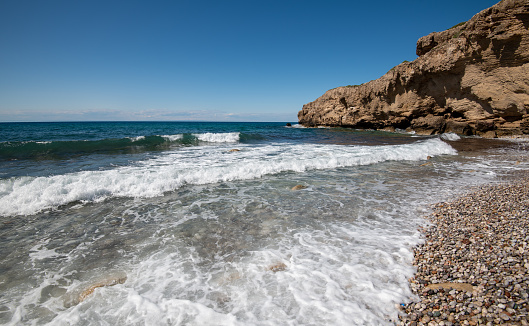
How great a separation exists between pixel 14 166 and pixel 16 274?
10958 millimetres

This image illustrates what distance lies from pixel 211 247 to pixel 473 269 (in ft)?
11.5

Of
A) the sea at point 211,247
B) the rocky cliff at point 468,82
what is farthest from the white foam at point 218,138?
the rocky cliff at point 468,82

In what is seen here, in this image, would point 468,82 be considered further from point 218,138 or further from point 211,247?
point 211,247

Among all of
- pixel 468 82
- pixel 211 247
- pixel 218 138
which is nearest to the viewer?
pixel 211 247

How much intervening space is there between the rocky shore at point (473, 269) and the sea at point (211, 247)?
0.23 m

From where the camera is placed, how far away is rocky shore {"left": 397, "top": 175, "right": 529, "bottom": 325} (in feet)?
7.31

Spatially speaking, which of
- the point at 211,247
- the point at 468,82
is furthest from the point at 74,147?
the point at 468,82

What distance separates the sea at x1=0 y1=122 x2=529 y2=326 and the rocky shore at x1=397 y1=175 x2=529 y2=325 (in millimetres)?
229

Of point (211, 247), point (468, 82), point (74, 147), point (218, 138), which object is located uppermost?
point (468, 82)

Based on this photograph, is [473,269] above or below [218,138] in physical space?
below

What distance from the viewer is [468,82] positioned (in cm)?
2206

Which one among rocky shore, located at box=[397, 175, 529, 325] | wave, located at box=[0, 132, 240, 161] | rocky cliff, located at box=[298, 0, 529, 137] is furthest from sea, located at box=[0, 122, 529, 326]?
rocky cliff, located at box=[298, 0, 529, 137]

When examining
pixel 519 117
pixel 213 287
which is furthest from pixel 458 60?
pixel 213 287

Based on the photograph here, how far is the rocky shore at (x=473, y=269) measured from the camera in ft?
7.31
